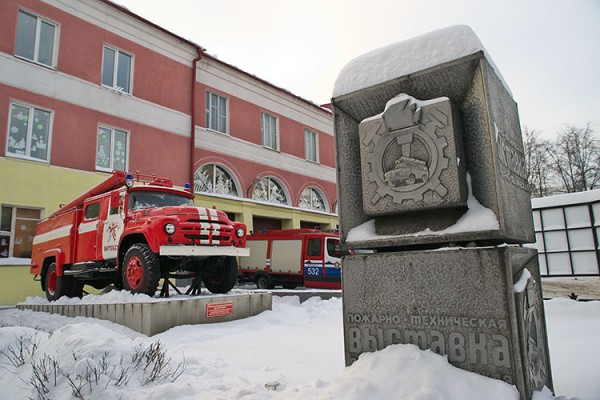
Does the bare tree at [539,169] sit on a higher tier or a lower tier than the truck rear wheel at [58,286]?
higher

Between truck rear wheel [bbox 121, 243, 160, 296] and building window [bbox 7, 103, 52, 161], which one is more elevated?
building window [bbox 7, 103, 52, 161]

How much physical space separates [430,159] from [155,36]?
1567 centimetres

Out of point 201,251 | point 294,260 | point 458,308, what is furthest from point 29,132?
point 458,308

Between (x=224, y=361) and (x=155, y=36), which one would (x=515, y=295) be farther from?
(x=155, y=36)

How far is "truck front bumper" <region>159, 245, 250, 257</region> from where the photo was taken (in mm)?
7266

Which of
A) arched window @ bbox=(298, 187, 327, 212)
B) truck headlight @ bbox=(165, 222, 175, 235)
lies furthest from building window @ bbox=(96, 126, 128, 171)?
arched window @ bbox=(298, 187, 327, 212)

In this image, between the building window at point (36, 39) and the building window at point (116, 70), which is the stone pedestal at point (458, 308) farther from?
the building window at point (116, 70)

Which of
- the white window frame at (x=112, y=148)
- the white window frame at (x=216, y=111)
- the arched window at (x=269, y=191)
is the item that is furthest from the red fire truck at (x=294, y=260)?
the white window frame at (x=112, y=148)

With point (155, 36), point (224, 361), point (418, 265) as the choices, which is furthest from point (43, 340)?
point (155, 36)

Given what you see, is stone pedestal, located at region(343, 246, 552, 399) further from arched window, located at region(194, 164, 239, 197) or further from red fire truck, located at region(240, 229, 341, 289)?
arched window, located at region(194, 164, 239, 197)

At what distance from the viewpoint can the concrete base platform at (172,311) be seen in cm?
643

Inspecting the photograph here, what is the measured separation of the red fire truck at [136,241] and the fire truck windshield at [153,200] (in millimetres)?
18

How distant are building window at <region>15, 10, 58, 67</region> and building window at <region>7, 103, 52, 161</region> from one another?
1599mm

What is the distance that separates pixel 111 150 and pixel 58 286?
18.8 feet
